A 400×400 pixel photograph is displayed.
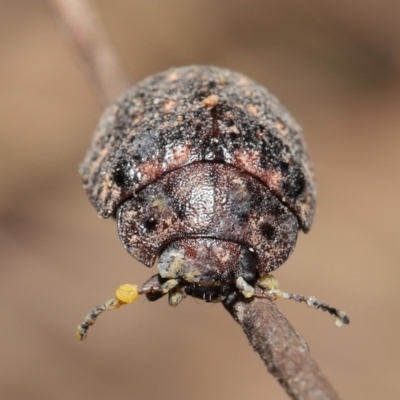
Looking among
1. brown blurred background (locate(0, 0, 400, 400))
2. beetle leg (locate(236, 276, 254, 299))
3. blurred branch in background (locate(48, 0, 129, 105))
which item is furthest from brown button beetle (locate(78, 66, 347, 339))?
brown blurred background (locate(0, 0, 400, 400))

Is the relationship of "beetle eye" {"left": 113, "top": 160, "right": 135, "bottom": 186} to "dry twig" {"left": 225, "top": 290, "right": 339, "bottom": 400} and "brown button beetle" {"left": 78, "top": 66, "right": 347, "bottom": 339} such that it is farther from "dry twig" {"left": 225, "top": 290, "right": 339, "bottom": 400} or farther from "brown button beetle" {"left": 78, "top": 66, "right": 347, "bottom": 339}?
"dry twig" {"left": 225, "top": 290, "right": 339, "bottom": 400}

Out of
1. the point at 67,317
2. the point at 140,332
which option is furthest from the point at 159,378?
the point at 67,317

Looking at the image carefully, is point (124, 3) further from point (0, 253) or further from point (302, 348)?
point (302, 348)

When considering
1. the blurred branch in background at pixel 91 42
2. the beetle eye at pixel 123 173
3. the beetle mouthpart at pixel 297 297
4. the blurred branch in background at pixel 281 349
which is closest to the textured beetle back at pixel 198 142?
the beetle eye at pixel 123 173

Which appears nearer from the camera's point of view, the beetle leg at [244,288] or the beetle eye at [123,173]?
the beetle leg at [244,288]

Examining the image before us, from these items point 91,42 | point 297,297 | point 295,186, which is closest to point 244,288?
point 297,297

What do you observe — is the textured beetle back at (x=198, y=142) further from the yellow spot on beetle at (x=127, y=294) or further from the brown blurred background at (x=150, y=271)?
the brown blurred background at (x=150, y=271)
